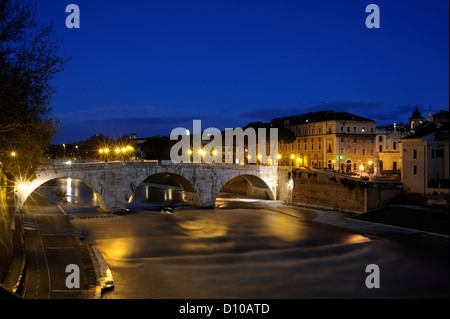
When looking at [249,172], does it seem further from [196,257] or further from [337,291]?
[337,291]

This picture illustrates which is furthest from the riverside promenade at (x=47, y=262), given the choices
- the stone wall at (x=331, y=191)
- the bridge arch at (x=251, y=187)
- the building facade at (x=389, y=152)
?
the building facade at (x=389, y=152)

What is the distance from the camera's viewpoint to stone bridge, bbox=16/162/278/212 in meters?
29.6

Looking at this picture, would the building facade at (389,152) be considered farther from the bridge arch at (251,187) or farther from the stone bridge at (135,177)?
the stone bridge at (135,177)

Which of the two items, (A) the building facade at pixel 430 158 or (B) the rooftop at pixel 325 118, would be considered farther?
(B) the rooftop at pixel 325 118

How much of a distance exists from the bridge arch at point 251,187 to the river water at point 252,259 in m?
10.9

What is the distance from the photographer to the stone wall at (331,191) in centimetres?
3166

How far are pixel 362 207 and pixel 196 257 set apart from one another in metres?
18.1

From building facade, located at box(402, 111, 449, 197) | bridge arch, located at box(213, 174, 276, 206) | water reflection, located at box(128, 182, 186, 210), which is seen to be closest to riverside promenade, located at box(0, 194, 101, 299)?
water reflection, located at box(128, 182, 186, 210)

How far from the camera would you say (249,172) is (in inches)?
1674

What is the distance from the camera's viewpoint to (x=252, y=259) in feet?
66.6
